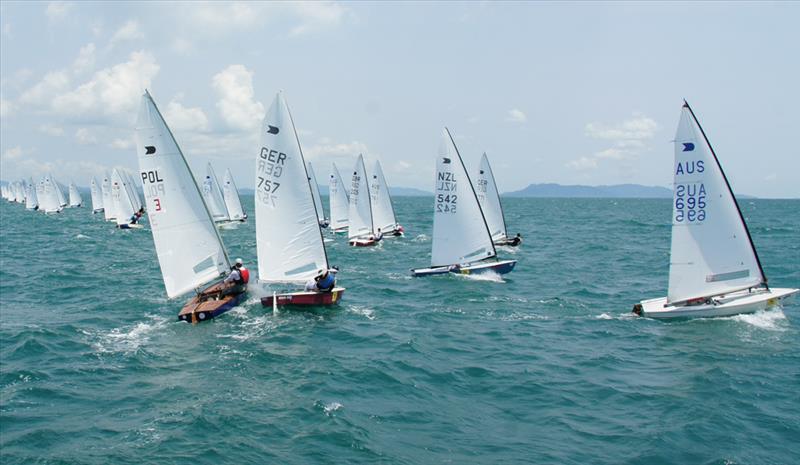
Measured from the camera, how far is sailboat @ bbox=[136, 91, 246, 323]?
2131 cm

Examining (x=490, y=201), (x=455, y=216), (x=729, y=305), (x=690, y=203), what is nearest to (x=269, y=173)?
(x=455, y=216)

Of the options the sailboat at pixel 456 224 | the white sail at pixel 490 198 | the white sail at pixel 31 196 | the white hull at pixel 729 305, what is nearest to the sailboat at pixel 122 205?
the white sail at pixel 490 198

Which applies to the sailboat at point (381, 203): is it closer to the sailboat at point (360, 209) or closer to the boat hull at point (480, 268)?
the sailboat at point (360, 209)

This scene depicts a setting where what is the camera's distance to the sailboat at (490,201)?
1693 inches

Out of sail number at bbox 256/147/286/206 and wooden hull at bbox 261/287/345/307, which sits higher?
sail number at bbox 256/147/286/206

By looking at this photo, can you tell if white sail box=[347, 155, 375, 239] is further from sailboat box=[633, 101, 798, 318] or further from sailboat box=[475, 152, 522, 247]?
sailboat box=[633, 101, 798, 318]

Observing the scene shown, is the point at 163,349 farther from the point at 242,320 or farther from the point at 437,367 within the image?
the point at 437,367

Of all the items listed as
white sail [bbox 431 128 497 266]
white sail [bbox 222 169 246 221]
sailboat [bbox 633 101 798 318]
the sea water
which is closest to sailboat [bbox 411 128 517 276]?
white sail [bbox 431 128 497 266]

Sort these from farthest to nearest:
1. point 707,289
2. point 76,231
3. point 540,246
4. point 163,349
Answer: point 76,231 < point 540,246 < point 707,289 < point 163,349

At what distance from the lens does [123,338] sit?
1950 cm

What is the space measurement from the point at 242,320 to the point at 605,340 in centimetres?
1305

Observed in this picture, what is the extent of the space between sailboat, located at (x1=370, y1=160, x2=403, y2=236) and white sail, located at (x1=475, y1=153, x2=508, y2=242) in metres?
9.89

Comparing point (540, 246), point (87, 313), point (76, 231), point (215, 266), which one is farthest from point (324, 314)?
point (76, 231)

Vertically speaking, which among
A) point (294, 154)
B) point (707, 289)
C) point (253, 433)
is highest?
point (294, 154)
